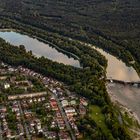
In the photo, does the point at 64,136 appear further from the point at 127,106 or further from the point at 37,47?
the point at 37,47

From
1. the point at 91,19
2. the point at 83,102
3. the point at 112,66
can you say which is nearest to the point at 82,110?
the point at 83,102

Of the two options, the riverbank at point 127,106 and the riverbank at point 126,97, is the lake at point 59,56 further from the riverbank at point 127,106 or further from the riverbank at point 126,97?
the riverbank at point 127,106

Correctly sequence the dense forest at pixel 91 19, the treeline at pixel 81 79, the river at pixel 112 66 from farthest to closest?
the dense forest at pixel 91 19, the river at pixel 112 66, the treeline at pixel 81 79

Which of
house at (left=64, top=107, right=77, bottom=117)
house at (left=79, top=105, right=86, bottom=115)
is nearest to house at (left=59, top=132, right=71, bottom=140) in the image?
house at (left=64, top=107, right=77, bottom=117)

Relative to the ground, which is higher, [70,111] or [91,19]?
[91,19]

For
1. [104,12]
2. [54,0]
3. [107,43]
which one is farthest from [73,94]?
[54,0]

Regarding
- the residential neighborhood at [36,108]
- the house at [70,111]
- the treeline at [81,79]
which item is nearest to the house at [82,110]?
the residential neighborhood at [36,108]

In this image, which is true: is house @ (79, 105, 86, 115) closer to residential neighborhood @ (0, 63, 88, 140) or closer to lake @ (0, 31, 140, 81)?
residential neighborhood @ (0, 63, 88, 140)
